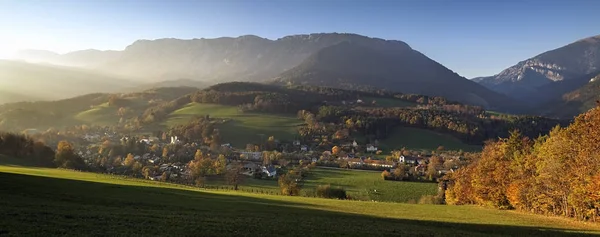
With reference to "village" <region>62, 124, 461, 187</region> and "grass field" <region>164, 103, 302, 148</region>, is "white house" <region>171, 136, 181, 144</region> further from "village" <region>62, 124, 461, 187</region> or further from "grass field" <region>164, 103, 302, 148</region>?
"grass field" <region>164, 103, 302, 148</region>

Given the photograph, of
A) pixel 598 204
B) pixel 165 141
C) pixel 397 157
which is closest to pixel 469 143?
pixel 397 157

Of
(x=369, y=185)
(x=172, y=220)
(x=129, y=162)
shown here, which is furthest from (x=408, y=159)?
(x=172, y=220)

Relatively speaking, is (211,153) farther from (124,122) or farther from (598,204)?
(598,204)

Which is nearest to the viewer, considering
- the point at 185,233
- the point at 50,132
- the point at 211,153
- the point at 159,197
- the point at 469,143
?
the point at 185,233

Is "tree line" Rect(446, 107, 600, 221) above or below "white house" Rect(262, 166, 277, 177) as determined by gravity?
above

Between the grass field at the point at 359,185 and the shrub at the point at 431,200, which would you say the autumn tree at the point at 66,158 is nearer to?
the grass field at the point at 359,185

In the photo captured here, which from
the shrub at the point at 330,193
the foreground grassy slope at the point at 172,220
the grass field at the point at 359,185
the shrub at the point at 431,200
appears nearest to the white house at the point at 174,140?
the grass field at the point at 359,185

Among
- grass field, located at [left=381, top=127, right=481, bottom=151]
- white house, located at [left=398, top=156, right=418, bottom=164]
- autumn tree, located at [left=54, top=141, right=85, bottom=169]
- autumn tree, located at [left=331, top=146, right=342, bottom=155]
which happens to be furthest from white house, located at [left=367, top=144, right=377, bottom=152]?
autumn tree, located at [left=54, top=141, right=85, bottom=169]
